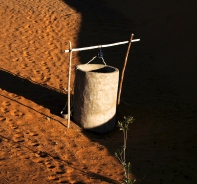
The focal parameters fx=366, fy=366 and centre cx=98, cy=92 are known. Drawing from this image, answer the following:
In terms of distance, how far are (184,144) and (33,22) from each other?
8.82 m

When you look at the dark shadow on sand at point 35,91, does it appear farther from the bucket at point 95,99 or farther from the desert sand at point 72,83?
the bucket at point 95,99

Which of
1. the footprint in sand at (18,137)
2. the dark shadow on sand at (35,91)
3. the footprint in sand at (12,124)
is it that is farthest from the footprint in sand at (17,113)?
the footprint in sand at (18,137)

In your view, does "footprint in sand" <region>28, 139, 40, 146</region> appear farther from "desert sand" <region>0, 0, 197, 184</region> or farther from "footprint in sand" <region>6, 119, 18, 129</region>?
"footprint in sand" <region>6, 119, 18, 129</region>

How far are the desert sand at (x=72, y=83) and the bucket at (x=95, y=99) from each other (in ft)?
0.64

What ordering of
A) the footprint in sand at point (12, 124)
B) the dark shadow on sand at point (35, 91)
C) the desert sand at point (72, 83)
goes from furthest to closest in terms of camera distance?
the dark shadow on sand at point (35, 91) < the footprint in sand at point (12, 124) < the desert sand at point (72, 83)

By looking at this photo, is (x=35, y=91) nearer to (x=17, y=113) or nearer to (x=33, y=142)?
(x=17, y=113)

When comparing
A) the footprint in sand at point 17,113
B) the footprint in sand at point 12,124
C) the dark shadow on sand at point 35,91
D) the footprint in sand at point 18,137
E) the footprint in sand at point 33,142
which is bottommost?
the footprint in sand at point 33,142

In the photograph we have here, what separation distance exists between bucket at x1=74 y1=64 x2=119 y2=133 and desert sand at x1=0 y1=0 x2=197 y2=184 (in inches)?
7.7

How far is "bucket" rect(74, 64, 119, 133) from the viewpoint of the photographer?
632 centimetres

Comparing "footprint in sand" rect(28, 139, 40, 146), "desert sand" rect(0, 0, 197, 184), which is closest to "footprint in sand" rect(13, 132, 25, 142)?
"desert sand" rect(0, 0, 197, 184)

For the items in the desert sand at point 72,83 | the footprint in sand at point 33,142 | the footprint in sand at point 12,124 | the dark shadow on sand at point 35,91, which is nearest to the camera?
the desert sand at point 72,83

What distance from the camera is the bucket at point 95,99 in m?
6.32

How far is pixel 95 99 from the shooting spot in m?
6.41

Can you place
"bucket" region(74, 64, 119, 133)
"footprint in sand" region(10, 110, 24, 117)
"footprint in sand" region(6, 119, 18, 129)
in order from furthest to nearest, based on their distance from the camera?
1. "footprint in sand" region(10, 110, 24, 117)
2. "bucket" region(74, 64, 119, 133)
3. "footprint in sand" region(6, 119, 18, 129)
